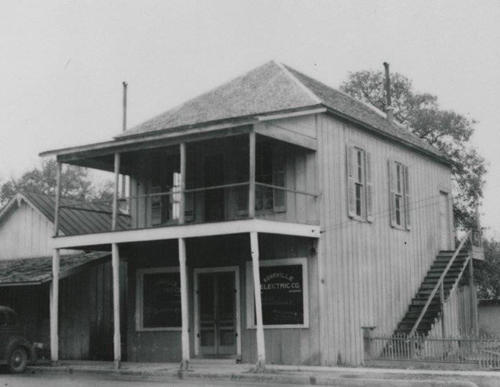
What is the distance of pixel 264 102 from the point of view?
21672 mm

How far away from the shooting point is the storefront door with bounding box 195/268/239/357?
20.9 meters

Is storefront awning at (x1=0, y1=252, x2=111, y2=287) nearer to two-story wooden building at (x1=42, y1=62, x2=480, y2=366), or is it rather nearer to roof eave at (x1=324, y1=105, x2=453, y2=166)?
two-story wooden building at (x1=42, y1=62, x2=480, y2=366)

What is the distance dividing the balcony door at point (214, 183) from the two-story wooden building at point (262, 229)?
0.03m

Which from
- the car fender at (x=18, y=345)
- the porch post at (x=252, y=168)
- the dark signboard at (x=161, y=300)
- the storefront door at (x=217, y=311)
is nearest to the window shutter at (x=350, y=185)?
the storefront door at (x=217, y=311)

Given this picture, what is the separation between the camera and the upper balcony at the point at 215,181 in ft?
66.4

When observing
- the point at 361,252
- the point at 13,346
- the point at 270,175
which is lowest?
the point at 13,346

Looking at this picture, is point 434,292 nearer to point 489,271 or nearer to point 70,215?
point 70,215

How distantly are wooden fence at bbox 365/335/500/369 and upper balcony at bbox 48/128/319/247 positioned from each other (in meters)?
4.04

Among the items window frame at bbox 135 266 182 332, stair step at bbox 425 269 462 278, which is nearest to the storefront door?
window frame at bbox 135 266 182 332

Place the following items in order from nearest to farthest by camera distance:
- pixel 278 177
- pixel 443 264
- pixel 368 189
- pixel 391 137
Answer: pixel 278 177, pixel 368 189, pixel 391 137, pixel 443 264

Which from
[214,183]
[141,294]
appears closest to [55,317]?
[141,294]

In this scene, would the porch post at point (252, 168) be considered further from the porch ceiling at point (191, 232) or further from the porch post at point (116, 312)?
the porch post at point (116, 312)

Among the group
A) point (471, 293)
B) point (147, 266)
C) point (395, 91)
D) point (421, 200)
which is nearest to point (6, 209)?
point (147, 266)

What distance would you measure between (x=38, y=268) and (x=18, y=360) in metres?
4.67
